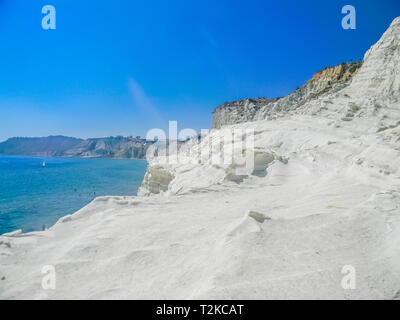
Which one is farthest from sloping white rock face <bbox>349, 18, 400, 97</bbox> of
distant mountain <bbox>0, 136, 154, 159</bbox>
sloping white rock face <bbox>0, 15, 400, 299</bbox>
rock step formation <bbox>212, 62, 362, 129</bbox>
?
distant mountain <bbox>0, 136, 154, 159</bbox>

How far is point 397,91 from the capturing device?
16.1 m

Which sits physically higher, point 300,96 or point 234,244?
point 300,96

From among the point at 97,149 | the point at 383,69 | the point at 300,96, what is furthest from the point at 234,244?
the point at 97,149

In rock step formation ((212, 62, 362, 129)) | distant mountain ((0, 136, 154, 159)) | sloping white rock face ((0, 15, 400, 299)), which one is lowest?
sloping white rock face ((0, 15, 400, 299))

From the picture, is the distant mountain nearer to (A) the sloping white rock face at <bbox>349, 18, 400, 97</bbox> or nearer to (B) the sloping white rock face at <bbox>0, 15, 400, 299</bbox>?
(A) the sloping white rock face at <bbox>349, 18, 400, 97</bbox>

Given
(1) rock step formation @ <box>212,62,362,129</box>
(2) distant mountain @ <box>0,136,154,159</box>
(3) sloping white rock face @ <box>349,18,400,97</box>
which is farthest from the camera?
(2) distant mountain @ <box>0,136,154,159</box>

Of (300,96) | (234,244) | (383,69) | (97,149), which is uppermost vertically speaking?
(300,96)

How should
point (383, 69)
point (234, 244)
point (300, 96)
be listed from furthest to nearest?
point (300, 96) → point (383, 69) → point (234, 244)

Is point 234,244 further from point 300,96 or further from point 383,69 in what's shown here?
point 300,96

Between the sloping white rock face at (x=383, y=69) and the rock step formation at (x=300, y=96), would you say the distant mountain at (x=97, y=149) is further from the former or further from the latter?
the sloping white rock face at (x=383, y=69)
